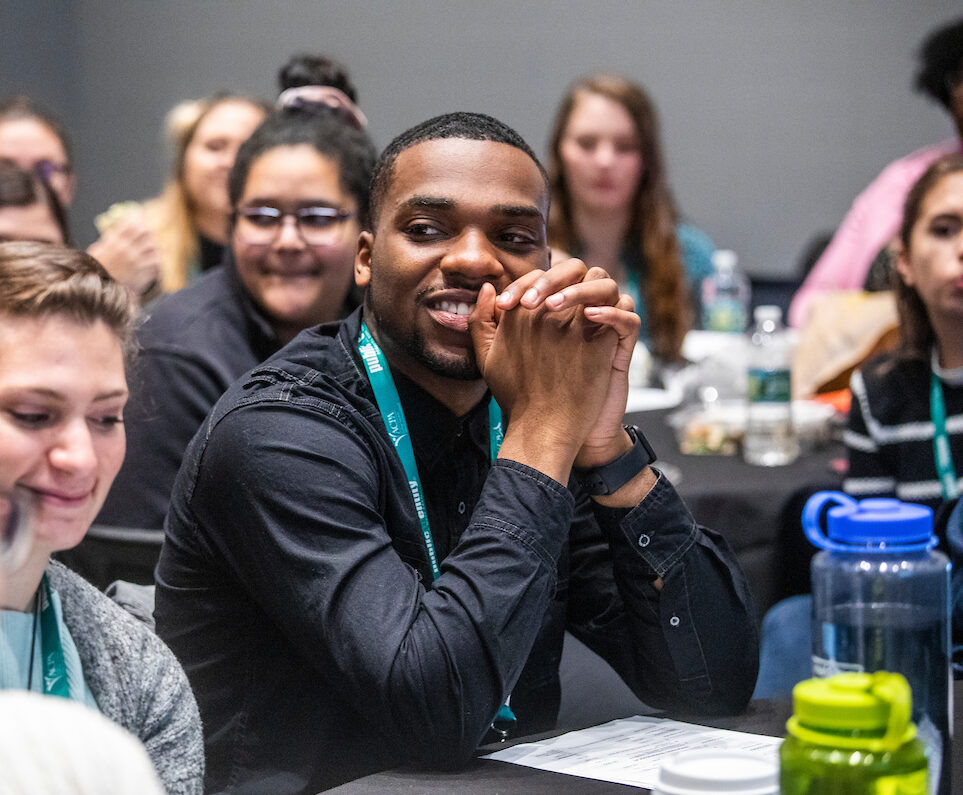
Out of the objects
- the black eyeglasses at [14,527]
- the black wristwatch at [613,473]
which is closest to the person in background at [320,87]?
the black wristwatch at [613,473]

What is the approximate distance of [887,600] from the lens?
3.84ft

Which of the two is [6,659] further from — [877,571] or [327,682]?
[877,571]

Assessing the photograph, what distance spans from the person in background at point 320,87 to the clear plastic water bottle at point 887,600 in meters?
2.01

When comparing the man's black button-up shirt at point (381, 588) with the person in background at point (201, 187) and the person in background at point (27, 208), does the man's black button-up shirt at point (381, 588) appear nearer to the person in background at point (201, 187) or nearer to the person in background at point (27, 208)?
the person in background at point (27, 208)

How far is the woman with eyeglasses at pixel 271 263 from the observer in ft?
7.57

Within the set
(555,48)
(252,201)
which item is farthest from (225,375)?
(555,48)

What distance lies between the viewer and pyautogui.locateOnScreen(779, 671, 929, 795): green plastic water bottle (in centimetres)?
76

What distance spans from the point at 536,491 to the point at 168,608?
506mm

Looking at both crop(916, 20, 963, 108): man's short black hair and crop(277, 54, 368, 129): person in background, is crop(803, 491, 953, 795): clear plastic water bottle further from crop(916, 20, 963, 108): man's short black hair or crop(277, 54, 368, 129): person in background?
crop(916, 20, 963, 108): man's short black hair

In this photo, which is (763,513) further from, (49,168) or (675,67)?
(675,67)

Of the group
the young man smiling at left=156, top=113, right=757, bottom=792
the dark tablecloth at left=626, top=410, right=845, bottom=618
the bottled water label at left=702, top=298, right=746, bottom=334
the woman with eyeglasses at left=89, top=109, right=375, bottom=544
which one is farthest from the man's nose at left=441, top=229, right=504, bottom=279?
the bottled water label at left=702, top=298, right=746, bottom=334

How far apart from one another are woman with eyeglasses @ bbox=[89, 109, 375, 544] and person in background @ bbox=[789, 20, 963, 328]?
2.27 m

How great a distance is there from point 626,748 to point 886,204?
155 inches

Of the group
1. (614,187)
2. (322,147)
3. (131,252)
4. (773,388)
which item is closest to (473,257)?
(322,147)
